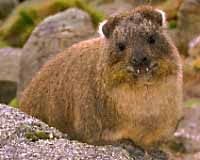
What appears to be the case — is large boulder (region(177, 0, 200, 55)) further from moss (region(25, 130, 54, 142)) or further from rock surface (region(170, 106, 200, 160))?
moss (region(25, 130, 54, 142))

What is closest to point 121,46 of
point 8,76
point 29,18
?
point 8,76

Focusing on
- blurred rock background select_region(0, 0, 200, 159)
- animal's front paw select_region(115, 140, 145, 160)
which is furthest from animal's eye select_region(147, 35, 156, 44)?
blurred rock background select_region(0, 0, 200, 159)

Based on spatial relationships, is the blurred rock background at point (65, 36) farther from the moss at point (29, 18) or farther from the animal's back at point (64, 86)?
the animal's back at point (64, 86)

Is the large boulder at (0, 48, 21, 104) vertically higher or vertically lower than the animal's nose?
lower

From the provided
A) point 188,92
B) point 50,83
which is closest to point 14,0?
point 188,92

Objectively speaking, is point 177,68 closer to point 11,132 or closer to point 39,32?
point 11,132

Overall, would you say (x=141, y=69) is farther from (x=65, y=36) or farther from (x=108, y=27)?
(x=65, y=36)

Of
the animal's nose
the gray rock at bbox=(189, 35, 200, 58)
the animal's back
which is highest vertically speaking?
the animal's nose

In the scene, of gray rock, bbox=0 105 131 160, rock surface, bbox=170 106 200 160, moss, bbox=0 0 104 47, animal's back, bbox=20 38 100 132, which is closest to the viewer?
gray rock, bbox=0 105 131 160
